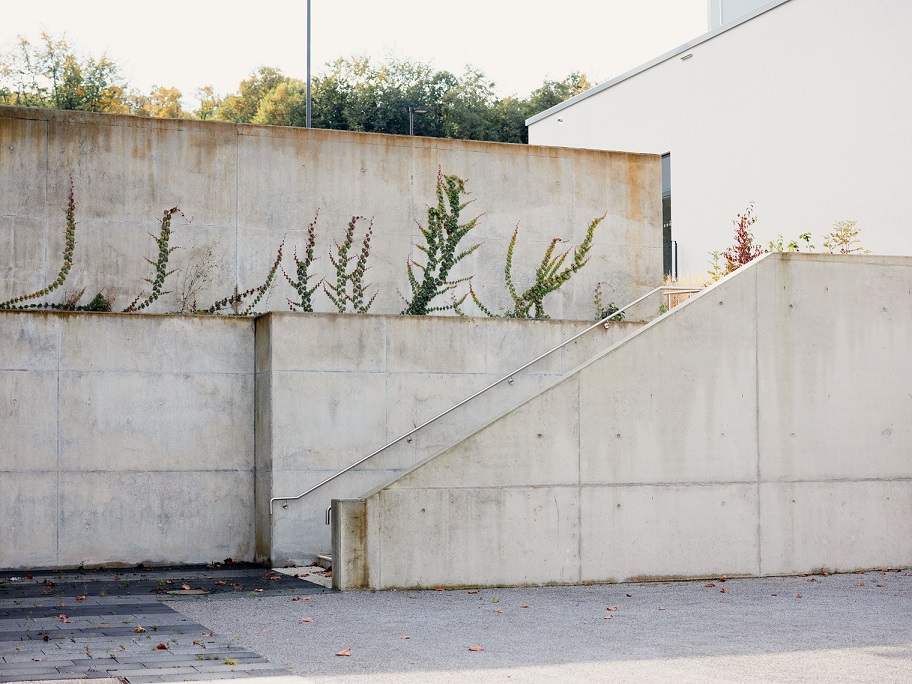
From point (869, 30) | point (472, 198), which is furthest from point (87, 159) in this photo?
point (869, 30)

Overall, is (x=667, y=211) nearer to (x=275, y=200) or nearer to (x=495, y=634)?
(x=275, y=200)

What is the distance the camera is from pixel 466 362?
14.2 m

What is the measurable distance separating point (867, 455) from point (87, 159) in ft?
32.8

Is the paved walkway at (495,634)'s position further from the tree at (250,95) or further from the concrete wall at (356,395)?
the tree at (250,95)

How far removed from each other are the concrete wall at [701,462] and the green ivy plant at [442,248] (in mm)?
3883

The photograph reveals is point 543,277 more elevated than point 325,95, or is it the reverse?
point 325,95

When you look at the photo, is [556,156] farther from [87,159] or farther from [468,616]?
[468,616]

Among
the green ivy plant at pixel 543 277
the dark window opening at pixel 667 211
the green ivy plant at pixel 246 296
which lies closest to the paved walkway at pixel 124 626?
the green ivy plant at pixel 246 296

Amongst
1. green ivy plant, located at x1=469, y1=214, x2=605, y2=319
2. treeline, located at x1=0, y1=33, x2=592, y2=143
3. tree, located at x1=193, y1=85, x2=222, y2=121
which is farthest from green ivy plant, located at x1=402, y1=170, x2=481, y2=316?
tree, located at x1=193, y1=85, x2=222, y2=121

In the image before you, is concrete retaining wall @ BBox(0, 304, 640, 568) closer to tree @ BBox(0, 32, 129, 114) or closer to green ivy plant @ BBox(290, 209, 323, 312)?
green ivy plant @ BBox(290, 209, 323, 312)

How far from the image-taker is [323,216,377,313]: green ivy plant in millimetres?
15102

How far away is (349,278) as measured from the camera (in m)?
15.1

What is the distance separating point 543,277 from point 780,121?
1226cm

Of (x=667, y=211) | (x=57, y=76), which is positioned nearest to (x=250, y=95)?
(x=57, y=76)
